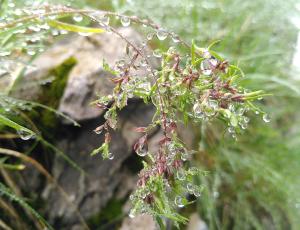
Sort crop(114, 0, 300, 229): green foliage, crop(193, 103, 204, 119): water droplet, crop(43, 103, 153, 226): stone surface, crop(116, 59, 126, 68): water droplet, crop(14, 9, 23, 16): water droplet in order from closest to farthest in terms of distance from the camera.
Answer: crop(193, 103, 204, 119): water droplet < crop(116, 59, 126, 68): water droplet < crop(14, 9, 23, 16): water droplet < crop(43, 103, 153, 226): stone surface < crop(114, 0, 300, 229): green foliage

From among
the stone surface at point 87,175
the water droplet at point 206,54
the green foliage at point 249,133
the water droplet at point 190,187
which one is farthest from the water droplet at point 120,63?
the green foliage at point 249,133

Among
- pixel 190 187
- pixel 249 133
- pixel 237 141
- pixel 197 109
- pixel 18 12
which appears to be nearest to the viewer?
pixel 197 109

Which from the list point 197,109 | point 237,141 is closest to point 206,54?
point 197,109

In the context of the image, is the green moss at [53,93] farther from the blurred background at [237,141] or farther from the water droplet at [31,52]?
the water droplet at [31,52]

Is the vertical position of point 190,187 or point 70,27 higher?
point 70,27

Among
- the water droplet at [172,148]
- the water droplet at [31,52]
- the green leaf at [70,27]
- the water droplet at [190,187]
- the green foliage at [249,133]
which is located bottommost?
the green foliage at [249,133]

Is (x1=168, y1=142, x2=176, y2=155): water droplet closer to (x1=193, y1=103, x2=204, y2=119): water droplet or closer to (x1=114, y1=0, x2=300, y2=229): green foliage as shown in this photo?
(x1=193, y1=103, x2=204, y2=119): water droplet

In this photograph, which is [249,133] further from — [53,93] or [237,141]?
[53,93]

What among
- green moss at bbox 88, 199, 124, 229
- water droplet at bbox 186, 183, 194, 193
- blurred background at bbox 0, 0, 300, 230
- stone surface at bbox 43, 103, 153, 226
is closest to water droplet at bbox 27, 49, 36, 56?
blurred background at bbox 0, 0, 300, 230

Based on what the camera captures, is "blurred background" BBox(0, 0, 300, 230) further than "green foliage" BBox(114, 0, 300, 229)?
No
